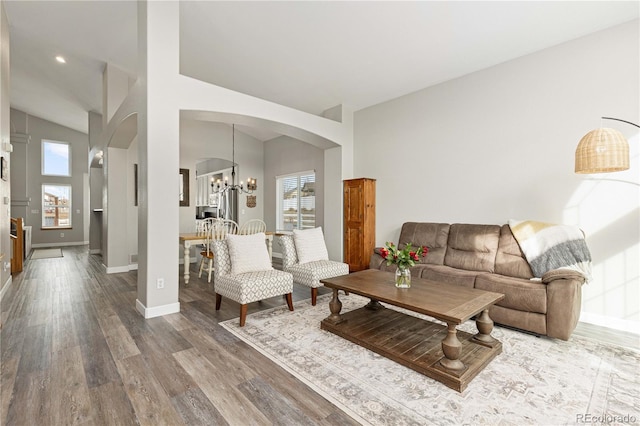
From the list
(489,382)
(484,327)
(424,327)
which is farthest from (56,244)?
(489,382)

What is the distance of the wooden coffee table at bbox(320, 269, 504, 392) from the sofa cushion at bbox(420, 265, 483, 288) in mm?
645

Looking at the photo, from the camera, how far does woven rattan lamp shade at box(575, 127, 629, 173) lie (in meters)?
2.66

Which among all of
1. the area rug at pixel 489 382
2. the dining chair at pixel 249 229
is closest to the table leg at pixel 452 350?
the area rug at pixel 489 382

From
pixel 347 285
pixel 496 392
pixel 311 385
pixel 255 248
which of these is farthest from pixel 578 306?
pixel 255 248

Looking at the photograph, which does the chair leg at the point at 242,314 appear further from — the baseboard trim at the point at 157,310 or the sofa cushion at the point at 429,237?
the sofa cushion at the point at 429,237

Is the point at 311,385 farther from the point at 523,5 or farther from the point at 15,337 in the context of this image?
the point at 523,5

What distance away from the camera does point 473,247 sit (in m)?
3.94

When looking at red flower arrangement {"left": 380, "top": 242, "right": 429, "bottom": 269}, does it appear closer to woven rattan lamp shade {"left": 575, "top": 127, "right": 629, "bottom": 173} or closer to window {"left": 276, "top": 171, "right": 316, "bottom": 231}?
woven rattan lamp shade {"left": 575, "top": 127, "right": 629, "bottom": 173}

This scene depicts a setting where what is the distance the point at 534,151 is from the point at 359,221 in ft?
9.04

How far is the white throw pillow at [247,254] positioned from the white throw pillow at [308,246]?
0.64 metres

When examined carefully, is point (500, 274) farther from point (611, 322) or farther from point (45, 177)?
point (45, 177)

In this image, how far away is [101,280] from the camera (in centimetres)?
498

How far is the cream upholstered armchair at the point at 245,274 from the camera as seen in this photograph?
3.14m

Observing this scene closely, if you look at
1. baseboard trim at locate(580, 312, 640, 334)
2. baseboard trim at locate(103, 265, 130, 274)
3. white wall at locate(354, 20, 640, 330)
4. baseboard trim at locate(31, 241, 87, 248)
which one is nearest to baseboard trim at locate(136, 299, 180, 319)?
baseboard trim at locate(103, 265, 130, 274)
